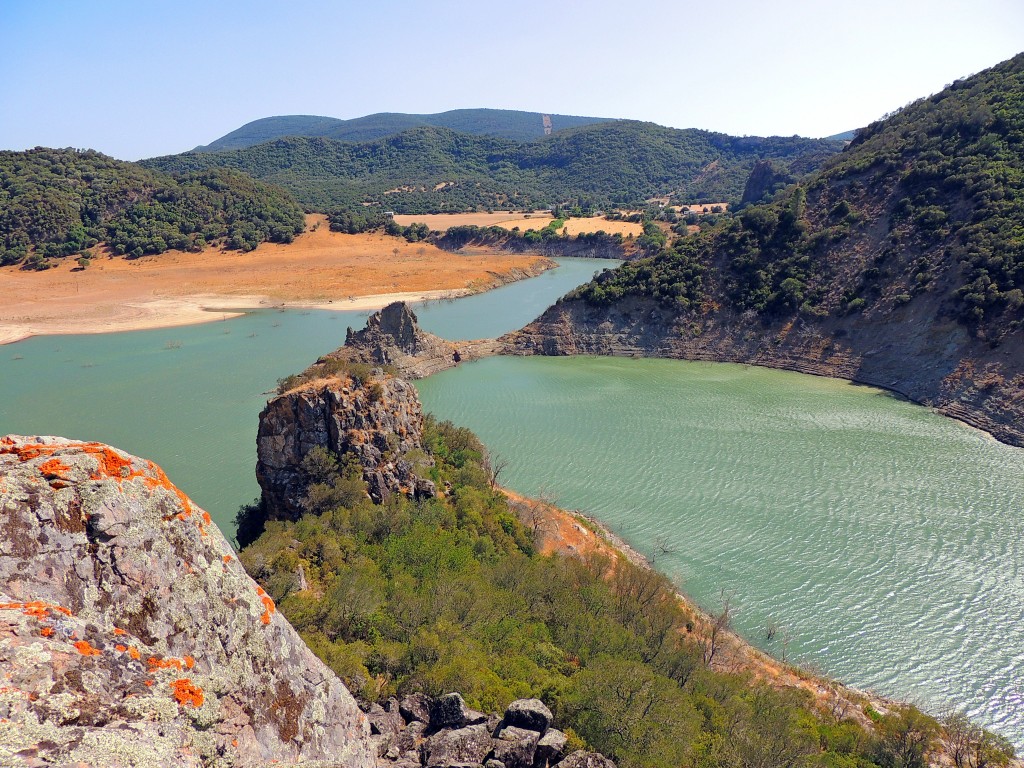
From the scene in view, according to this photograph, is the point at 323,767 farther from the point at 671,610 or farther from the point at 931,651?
the point at 931,651

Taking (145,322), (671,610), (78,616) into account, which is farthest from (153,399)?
(78,616)

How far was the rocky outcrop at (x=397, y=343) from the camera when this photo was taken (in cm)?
4816

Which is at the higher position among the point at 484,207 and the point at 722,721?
the point at 484,207

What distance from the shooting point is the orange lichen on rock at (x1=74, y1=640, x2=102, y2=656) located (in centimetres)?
540

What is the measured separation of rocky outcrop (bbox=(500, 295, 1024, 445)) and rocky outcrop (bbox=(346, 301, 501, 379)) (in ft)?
30.0

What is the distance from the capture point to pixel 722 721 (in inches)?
523

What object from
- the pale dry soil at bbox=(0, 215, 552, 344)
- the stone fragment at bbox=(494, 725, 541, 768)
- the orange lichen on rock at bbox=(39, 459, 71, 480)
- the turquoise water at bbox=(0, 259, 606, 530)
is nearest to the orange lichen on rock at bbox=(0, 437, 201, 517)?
the orange lichen on rock at bbox=(39, 459, 71, 480)

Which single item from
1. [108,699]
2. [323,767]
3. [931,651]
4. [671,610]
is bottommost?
[931,651]

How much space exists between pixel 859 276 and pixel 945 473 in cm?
2501

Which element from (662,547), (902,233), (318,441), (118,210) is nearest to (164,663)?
(318,441)

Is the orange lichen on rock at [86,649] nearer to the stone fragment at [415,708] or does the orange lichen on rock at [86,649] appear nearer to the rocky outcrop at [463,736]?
the rocky outcrop at [463,736]

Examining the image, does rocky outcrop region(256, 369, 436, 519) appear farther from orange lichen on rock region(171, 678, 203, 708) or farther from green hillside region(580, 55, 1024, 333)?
green hillside region(580, 55, 1024, 333)

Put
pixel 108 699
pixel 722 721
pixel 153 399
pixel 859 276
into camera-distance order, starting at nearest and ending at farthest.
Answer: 1. pixel 108 699
2. pixel 722 721
3. pixel 153 399
4. pixel 859 276

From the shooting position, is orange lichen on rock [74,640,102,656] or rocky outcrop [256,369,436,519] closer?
orange lichen on rock [74,640,102,656]
